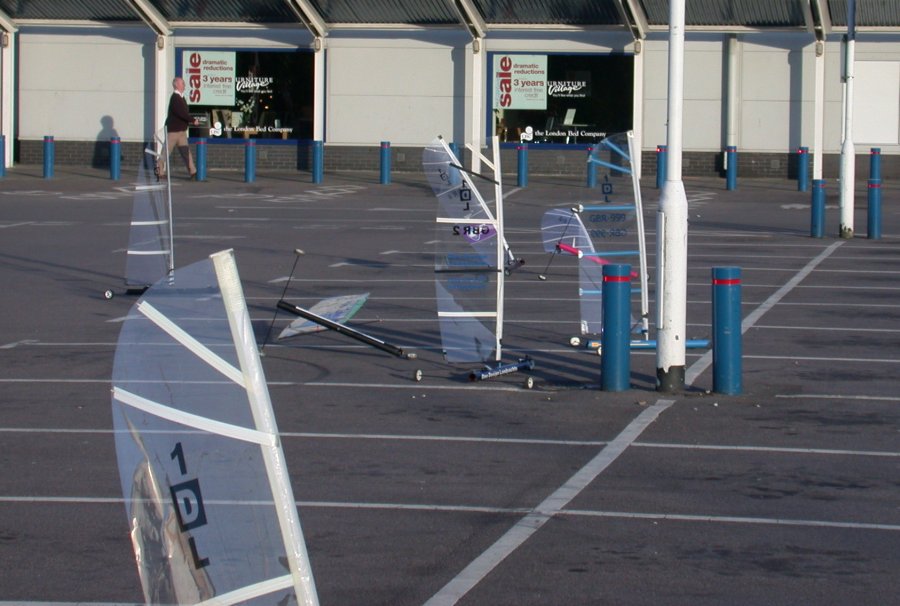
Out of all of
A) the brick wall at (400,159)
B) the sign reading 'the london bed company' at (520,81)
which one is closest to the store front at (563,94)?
the sign reading 'the london bed company' at (520,81)

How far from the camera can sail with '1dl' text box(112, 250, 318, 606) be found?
3.00m

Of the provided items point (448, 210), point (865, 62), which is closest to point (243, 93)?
point (865, 62)

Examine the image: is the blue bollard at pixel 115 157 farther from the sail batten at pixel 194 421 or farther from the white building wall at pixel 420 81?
the sail batten at pixel 194 421

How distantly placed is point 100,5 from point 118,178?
4.84 m

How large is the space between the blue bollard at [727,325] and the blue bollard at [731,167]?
2099 centimetres

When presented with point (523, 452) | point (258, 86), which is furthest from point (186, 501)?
point (258, 86)

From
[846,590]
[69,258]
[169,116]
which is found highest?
[169,116]

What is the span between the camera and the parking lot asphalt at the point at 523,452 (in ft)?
18.9

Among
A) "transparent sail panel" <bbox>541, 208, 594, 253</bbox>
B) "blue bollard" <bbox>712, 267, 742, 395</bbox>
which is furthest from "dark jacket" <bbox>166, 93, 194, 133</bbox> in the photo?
"blue bollard" <bbox>712, 267, 742, 395</bbox>

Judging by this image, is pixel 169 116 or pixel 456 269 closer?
pixel 456 269

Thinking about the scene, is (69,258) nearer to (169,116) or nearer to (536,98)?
(169,116)

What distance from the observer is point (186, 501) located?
3.05 metres

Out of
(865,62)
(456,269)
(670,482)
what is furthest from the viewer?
(865,62)

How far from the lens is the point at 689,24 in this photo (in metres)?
32.5
